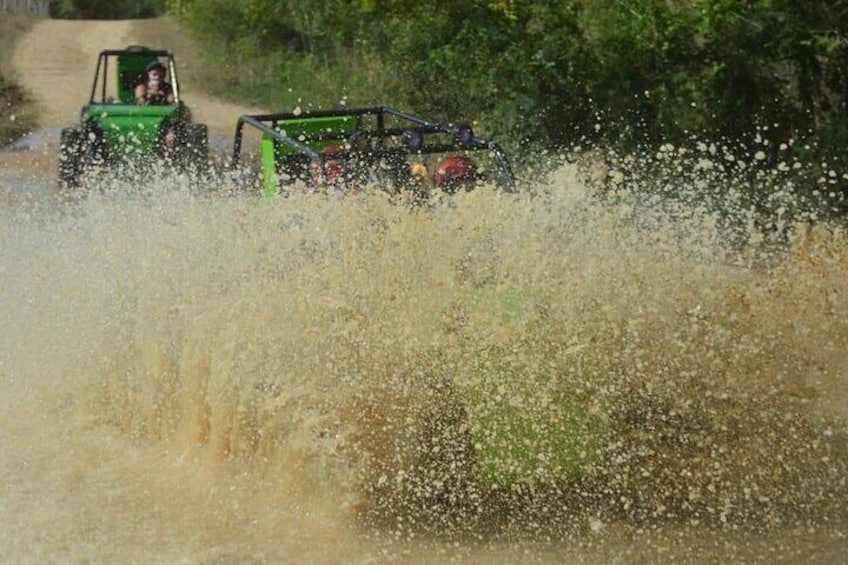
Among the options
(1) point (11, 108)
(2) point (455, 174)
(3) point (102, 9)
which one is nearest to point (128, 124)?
(2) point (455, 174)

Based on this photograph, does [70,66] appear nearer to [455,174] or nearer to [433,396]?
[455,174]

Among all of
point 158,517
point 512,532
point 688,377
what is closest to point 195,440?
point 158,517

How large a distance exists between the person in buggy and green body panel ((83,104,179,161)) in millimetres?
371

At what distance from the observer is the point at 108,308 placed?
6.45m

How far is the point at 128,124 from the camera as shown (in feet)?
40.0

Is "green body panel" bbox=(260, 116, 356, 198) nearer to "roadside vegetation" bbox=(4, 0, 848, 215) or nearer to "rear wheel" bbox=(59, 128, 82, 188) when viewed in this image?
"roadside vegetation" bbox=(4, 0, 848, 215)

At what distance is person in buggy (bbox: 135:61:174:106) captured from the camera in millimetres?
12750

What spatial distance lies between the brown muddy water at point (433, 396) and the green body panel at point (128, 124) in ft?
18.4

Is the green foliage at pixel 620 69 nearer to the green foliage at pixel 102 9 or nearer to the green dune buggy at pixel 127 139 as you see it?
the green dune buggy at pixel 127 139

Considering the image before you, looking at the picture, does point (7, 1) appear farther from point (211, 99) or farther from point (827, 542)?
point (827, 542)

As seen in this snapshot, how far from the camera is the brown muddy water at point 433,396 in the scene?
16.3ft

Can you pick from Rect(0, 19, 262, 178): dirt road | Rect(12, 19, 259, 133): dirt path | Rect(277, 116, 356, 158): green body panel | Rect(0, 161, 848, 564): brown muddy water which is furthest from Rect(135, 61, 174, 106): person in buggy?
Rect(0, 161, 848, 564): brown muddy water

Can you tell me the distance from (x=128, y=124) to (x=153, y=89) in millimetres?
→ 693

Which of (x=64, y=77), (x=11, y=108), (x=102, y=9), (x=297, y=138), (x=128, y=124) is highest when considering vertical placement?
(x=297, y=138)
